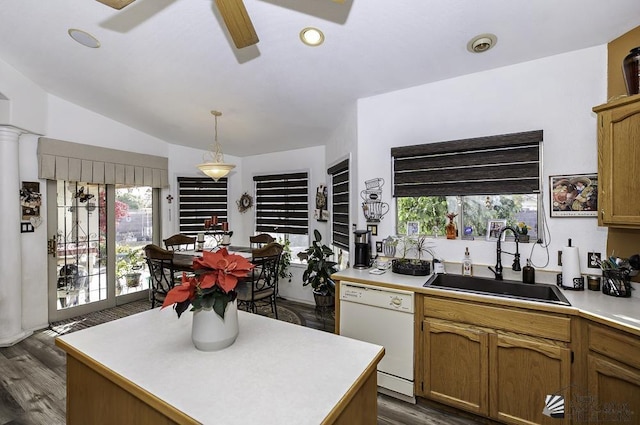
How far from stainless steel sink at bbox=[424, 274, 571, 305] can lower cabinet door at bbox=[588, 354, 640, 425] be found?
398 mm

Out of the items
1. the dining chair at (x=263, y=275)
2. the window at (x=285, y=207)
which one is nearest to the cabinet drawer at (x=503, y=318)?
the dining chair at (x=263, y=275)

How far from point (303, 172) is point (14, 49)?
3434 millimetres

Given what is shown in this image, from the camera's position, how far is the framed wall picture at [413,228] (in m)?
2.84

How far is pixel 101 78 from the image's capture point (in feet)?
10.3

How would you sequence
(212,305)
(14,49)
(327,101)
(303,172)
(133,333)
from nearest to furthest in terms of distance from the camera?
(212,305), (133,333), (14,49), (327,101), (303,172)

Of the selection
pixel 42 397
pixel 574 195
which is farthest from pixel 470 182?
pixel 42 397

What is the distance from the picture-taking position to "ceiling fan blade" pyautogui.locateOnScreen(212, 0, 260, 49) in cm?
147

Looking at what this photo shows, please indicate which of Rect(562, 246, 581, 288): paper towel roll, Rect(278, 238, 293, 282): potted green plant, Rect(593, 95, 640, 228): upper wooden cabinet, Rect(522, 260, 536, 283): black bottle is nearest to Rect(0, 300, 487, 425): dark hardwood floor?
Rect(522, 260, 536, 283): black bottle

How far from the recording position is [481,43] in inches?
83.0

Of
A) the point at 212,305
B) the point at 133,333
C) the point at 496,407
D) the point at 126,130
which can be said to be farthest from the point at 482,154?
the point at 126,130

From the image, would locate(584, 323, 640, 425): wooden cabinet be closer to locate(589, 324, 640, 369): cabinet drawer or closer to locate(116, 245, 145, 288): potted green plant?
locate(589, 324, 640, 369): cabinet drawer

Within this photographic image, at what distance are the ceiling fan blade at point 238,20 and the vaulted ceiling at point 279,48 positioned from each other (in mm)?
408

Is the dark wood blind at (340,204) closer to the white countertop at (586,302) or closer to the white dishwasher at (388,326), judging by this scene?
the white dishwasher at (388,326)

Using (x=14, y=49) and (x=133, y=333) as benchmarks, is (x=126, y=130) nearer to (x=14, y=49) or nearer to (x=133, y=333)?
(x=14, y=49)
